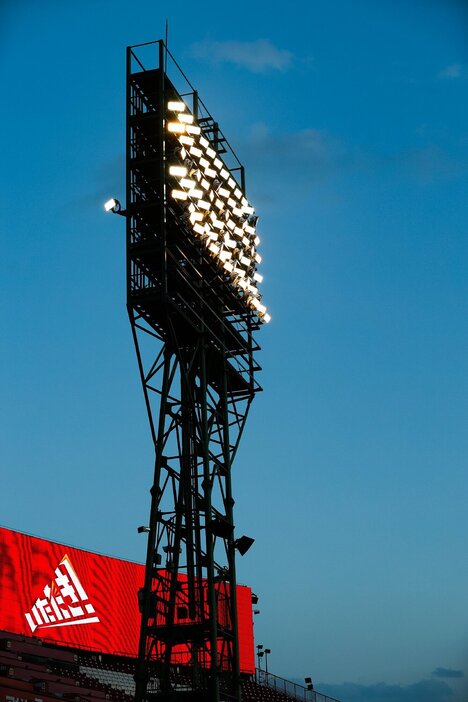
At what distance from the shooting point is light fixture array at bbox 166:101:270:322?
94.7ft

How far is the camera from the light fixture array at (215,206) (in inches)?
1137

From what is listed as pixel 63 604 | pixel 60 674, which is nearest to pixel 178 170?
pixel 60 674

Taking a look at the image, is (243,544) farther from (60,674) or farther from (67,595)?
(67,595)

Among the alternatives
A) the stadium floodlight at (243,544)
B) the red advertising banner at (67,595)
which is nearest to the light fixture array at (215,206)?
the stadium floodlight at (243,544)

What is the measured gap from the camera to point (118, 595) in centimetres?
5200

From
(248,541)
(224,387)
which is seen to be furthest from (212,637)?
(224,387)

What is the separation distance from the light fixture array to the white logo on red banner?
21.1 metres

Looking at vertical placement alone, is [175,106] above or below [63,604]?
above

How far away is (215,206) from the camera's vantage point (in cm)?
3105

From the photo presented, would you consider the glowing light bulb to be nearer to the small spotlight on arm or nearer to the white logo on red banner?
the small spotlight on arm

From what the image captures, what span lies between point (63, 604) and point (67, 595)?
1.79ft

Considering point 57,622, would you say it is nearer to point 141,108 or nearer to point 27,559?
point 27,559

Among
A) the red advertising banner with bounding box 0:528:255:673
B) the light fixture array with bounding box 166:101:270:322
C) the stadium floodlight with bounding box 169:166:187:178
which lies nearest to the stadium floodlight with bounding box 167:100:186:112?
the light fixture array with bounding box 166:101:270:322

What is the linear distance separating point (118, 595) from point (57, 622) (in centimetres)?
525
